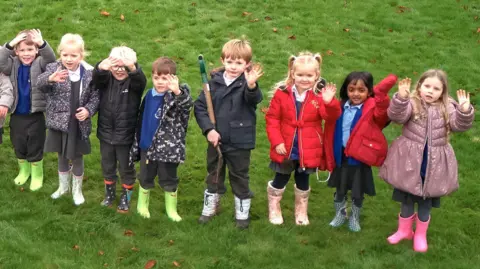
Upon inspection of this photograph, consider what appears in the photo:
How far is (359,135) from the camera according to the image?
5.54 meters

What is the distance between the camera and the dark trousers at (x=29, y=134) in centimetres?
644

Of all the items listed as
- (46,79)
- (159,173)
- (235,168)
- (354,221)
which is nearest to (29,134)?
(46,79)

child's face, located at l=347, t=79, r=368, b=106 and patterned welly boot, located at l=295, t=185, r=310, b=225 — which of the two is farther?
patterned welly boot, located at l=295, t=185, r=310, b=225

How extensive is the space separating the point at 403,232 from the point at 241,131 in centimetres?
200

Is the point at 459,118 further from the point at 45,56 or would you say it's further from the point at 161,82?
the point at 45,56

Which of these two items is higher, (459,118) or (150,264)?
(459,118)

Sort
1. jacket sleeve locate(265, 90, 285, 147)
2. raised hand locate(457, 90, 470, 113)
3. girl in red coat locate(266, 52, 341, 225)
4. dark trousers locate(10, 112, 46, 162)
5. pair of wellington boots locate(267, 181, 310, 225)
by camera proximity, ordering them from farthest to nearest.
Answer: dark trousers locate(10, 112, 46, 162) → pair of wellington boots locate(267, 181, 310, 225) → jacket sleeve locate(265, 90, 285, 147) → girl in red coat locate(266, 52, 341, 225) → raised hand locate(457, 90, 470, 113)

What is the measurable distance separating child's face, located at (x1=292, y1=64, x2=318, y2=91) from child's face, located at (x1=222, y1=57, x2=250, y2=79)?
0.52 m

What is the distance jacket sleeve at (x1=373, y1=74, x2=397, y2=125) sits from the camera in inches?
204

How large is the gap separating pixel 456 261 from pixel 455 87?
5.73 meters

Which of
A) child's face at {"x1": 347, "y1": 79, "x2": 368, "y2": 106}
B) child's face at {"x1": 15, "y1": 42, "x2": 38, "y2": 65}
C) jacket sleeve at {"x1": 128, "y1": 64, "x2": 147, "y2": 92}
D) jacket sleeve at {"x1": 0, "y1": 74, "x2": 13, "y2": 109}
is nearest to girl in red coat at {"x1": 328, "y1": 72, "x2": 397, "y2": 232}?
child's face at {"x1": 347, "y1": 79, "x2": 368, "y2": 106}

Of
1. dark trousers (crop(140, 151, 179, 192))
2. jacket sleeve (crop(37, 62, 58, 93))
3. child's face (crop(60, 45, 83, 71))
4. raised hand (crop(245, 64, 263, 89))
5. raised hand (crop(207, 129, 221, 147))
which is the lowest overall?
dark trousers (crop(140, 151, 179, 192))

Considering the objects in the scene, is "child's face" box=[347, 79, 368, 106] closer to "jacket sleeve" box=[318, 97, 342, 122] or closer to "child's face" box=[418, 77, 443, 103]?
"jacket sleeve" box=[318, 97, 342, 122]

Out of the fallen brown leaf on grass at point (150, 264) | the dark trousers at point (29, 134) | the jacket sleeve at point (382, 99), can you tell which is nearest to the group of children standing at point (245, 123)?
the jacket sleeve at point (382, 99)
